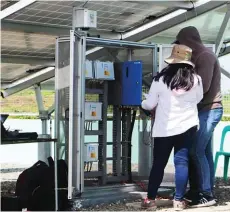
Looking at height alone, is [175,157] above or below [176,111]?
below

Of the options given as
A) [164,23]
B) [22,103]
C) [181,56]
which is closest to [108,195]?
[181,56]

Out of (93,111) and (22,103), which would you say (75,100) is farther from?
(22,103)

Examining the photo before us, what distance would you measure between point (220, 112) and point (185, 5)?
2.14 metres

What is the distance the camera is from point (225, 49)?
983cm

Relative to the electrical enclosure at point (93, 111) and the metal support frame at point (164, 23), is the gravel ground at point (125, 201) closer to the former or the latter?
the electrical enclosure at point (93, 111)

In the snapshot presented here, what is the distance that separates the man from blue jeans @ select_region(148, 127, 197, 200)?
209 millimetres

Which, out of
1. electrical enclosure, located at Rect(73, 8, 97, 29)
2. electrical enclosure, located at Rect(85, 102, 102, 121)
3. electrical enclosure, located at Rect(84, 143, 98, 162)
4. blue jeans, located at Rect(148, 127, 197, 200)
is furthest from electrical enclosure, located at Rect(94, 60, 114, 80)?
blue jeans, located at Rect(148, 127, 197, 200)

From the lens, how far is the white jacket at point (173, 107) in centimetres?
565

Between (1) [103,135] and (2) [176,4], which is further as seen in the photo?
(2) [176,4]

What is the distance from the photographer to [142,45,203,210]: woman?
223 inches

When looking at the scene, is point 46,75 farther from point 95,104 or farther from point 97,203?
point 97,203

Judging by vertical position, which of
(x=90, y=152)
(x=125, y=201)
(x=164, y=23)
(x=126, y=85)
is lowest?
(x=125, y=201)

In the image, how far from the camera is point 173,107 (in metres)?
5.66

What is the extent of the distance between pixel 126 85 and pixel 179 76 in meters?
1.31
